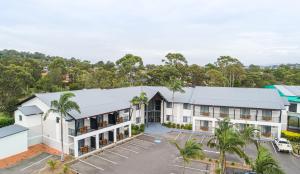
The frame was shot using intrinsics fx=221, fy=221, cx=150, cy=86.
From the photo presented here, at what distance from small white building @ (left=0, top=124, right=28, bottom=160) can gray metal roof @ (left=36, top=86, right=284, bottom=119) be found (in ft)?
15.0

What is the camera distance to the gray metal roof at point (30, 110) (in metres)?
28.1

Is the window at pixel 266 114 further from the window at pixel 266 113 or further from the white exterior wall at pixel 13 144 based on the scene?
the white exterior wall at pixel 13 144

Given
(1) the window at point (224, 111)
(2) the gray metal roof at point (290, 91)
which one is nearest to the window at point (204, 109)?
(1) the window at point (224, 111)

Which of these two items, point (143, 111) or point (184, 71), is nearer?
point (143, 111)

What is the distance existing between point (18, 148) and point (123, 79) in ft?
128

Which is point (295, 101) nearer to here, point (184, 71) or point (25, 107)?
point (184, 71)

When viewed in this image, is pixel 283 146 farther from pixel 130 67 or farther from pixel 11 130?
pixel 130 67

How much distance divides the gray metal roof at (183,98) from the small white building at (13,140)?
458 cm

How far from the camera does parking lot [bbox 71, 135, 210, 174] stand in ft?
79.4

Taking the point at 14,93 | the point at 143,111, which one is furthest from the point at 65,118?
the point at 14,93

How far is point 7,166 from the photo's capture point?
78.8ft

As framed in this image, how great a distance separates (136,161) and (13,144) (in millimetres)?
14736

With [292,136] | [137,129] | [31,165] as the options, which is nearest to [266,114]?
[292,136]

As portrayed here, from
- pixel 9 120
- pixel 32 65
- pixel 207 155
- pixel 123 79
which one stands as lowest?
pixel 207 155
